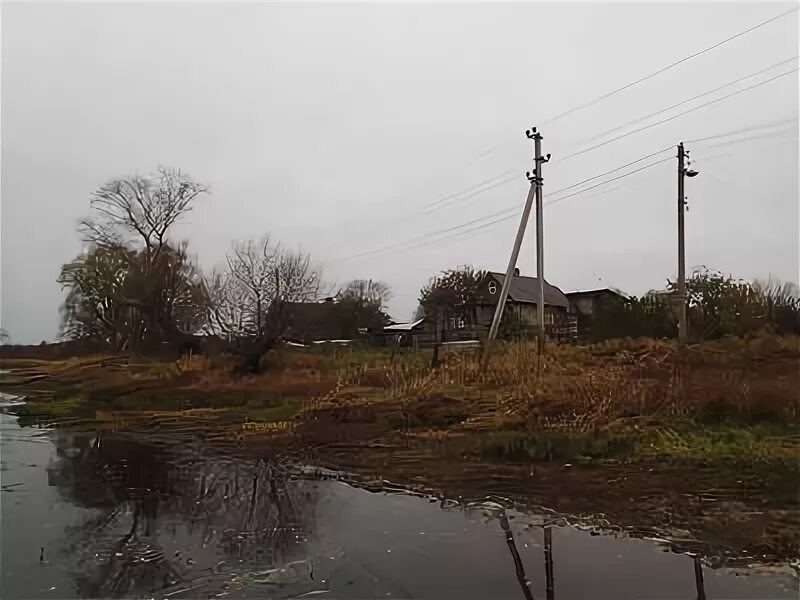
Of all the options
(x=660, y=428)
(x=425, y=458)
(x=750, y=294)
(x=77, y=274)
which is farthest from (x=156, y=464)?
(x=77, y=274)

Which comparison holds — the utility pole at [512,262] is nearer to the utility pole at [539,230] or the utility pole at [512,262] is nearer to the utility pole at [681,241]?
the utility pole at [539,230]

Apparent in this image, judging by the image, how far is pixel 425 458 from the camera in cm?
927

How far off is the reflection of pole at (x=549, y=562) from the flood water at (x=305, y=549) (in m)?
0.02

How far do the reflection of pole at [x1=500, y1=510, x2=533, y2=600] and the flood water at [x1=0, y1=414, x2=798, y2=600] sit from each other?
0.02 metres

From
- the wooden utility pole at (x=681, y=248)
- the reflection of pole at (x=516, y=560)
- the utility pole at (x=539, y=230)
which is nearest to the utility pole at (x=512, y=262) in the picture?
the utility pole at (x=539, y=230)

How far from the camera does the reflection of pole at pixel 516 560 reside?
4367mm

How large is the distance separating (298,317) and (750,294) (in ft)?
38.5

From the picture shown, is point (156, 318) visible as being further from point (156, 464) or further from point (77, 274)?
point (156, 464)

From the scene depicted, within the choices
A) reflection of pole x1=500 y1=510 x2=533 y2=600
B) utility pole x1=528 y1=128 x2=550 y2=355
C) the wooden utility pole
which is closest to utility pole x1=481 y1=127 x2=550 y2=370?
utility pole x1=528 y1=128 x2=550 y2=355

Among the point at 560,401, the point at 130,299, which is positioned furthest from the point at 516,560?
the point at 130,299

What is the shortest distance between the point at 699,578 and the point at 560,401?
19.6 ft

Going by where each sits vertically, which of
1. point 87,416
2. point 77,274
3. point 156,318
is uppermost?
point 77,274

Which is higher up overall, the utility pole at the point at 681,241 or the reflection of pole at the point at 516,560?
the utility pole at the point at 681,241

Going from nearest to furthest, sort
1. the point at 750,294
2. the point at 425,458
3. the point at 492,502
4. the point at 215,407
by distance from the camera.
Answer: the point at 492,502
the point at 425,458
the point at 750,294
the point at 215,407
